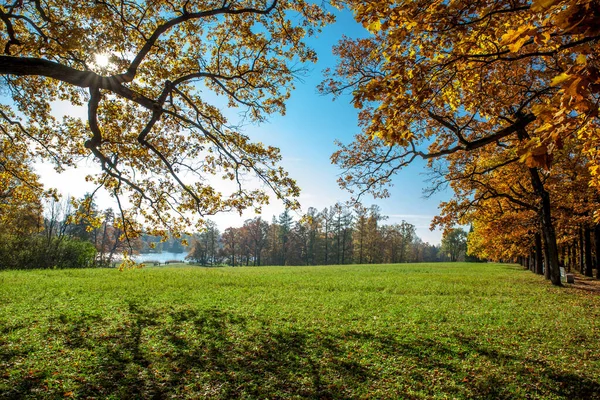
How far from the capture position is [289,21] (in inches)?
318

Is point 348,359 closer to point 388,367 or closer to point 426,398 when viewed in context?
point 388,367

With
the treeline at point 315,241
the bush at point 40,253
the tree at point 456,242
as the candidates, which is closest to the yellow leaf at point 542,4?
the bush at point 40,253

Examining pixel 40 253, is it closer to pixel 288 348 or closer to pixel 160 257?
pixel 288 348

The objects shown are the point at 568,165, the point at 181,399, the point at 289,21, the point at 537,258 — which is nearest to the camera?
the point at 181,399

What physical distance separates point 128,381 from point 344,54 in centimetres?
1021

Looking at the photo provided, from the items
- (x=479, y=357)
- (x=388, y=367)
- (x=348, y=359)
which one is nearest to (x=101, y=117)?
(x=348, y=359)

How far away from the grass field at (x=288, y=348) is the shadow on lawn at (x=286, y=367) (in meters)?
0.02

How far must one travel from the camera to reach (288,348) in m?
5.94

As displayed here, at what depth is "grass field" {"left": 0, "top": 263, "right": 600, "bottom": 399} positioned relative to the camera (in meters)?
4.38

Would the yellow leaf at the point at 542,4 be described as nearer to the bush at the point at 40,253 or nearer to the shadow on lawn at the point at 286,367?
the shadow on lawn at the point at 286,367

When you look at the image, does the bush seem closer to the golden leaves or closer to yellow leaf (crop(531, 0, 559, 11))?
the golden leaves

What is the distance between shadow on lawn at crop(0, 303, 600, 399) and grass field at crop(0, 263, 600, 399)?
0.02 m

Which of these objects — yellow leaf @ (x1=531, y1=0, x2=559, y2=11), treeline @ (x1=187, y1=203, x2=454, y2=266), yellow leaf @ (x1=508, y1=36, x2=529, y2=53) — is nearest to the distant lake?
treeline @ (x1=187, y1=203, x2=454, y2=266)

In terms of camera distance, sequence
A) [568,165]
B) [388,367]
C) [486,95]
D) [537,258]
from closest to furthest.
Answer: [388,367], [486,95], [568,165], [537,258]
